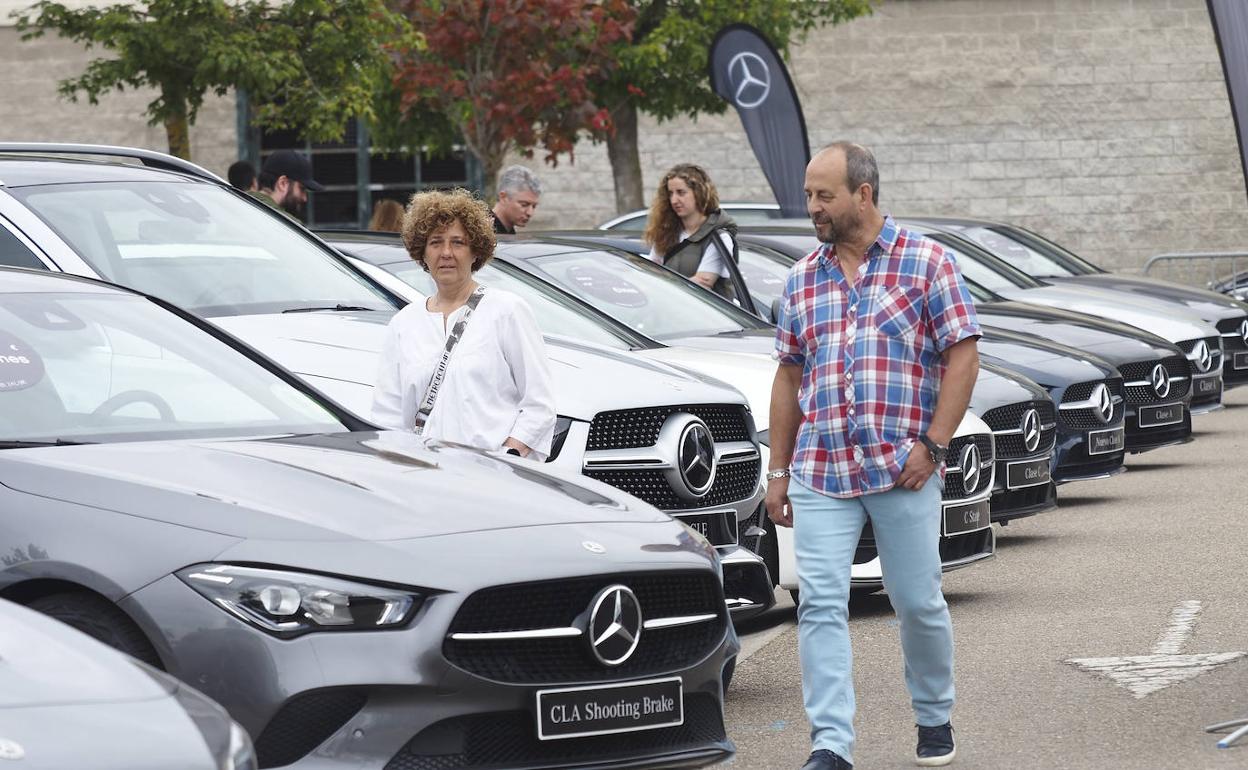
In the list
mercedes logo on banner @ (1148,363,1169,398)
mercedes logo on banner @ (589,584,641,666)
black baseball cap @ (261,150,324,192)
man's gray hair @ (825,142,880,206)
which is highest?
man's gray hair @ (825,142,880,206)

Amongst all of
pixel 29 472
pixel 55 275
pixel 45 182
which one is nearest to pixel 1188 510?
pixel 45 182

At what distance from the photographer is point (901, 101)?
106ft

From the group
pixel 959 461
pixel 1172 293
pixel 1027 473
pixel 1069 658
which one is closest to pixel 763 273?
pixel 1027 473

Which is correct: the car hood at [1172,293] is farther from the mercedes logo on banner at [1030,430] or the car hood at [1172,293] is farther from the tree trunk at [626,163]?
the tree trunk at [626,163]

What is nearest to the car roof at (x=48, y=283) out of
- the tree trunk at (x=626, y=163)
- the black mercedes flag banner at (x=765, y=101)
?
the black mercedes flag banner at (x=765, y=101)

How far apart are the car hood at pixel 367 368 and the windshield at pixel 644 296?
243 cm

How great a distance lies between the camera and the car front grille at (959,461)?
9.21 metres

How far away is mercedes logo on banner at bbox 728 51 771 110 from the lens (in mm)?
19422

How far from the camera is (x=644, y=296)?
10641mm

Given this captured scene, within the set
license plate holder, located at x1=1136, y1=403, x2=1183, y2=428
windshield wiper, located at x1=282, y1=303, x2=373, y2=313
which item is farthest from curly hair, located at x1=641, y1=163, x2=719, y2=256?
windshield wiper, located at x1=282, y1=303, x2=373, y2=313

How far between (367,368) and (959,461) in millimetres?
3076

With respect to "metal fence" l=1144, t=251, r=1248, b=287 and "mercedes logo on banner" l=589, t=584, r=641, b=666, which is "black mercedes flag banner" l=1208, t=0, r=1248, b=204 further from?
"metal fence" l=1144, t=251, r=1248, b=287

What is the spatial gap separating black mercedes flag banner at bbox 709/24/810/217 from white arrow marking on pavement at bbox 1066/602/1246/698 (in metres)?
11.1

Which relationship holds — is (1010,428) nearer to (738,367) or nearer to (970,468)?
(970,468)
